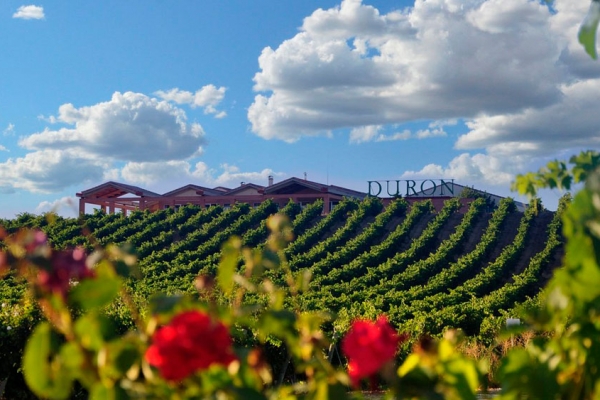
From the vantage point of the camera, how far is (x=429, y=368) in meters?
1.28

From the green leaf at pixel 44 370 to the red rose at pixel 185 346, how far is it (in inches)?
7.3

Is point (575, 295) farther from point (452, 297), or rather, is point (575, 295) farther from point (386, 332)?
point (452, 297)

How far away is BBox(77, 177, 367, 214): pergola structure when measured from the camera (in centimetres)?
2795

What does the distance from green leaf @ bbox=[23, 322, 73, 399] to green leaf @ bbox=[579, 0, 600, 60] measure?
1.10 metres

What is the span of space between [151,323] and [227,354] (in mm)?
187

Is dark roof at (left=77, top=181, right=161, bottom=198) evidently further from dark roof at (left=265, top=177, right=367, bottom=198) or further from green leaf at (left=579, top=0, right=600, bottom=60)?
green leaf at (left=579, top=0, right=600, bottom=60)

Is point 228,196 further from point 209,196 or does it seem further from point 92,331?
point 92,331

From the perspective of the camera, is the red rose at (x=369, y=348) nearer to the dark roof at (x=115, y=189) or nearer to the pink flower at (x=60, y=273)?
the pink flower at (x=60, y=273)

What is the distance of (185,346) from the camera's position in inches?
39.9

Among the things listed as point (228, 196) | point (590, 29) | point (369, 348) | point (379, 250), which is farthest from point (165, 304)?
point (228, 196)

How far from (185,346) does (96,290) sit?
0.19m

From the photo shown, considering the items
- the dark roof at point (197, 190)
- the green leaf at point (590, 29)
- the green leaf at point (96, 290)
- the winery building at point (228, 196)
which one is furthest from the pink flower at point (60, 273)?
the dark roof at point (197, 190)

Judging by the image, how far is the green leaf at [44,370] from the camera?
3.54 ft

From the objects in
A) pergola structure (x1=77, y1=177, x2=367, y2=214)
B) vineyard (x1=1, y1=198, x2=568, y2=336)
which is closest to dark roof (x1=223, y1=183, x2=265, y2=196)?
pergola structure (x1=77, y1=177, x2=367, y2=214)
